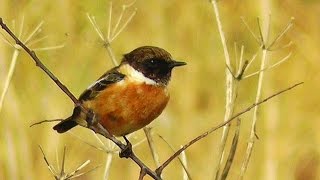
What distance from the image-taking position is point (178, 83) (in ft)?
18.0

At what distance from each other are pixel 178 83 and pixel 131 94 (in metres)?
2.32

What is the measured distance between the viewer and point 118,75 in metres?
3.25

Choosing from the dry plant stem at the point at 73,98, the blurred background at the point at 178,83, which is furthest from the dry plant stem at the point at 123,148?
the blurred background at the point at 178,83

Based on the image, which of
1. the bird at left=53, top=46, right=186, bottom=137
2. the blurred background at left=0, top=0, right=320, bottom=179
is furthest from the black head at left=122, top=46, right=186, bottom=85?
the blurred background at left=0, top=0, right=320, bottom=179

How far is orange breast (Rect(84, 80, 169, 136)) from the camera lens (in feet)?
10.3

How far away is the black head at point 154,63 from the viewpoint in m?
3.27

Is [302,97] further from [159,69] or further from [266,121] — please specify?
[159,69]

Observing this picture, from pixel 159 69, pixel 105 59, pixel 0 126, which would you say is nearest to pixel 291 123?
pixel 105 59

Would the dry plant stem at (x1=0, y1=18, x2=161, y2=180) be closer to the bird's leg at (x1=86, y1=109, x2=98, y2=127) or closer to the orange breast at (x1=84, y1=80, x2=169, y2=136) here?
the bird's leg at (x1=86, y1=109, x2=98, y2=127)

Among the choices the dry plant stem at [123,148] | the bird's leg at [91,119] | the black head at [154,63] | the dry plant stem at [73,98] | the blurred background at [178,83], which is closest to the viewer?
the dry plant stem at [73,98]

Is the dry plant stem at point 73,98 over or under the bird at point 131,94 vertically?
over

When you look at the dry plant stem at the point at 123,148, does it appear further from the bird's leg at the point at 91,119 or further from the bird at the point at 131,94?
the bird at the point at 131,94

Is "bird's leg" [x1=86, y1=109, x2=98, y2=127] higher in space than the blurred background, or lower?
higher

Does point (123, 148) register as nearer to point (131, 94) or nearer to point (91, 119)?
point (91, 119)
